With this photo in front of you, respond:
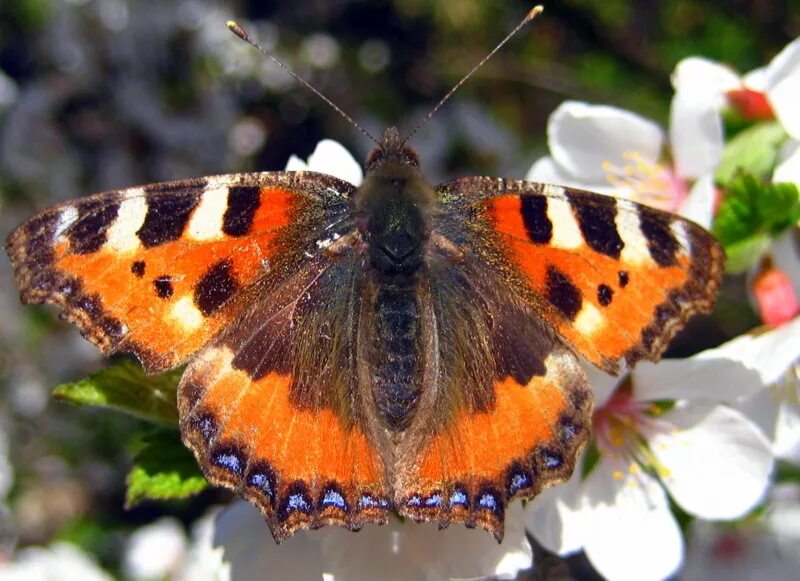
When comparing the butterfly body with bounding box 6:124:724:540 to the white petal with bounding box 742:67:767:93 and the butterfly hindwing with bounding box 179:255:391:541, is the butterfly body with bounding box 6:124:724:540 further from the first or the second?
the white petal with bounding box 742:67:767:93

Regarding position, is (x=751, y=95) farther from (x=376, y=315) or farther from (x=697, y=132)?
(x=376, y=315)

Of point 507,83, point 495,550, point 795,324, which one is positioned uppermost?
point 507,83

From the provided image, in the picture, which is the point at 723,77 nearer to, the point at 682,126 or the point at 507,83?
the point at 682,126

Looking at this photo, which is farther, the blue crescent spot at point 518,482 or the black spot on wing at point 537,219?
the black spot on wing at point 537,219

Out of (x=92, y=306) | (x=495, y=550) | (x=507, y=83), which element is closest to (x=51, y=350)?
(x=507, y=83)

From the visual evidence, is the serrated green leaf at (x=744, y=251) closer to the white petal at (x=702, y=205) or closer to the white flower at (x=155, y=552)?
the white petal at (x=702, y=205)

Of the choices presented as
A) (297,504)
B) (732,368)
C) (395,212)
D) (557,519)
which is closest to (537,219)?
(395,212)

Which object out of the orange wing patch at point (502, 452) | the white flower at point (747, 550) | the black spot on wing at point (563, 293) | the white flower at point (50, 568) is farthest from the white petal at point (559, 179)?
the white flower at point (50, 568)
